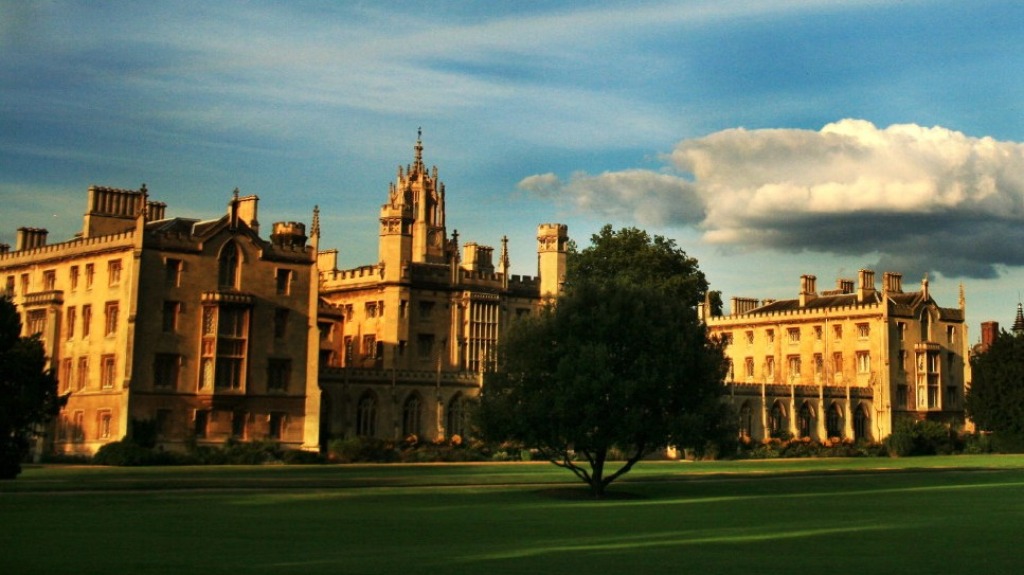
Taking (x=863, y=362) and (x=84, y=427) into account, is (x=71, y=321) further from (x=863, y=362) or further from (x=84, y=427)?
(x=863, y=362)

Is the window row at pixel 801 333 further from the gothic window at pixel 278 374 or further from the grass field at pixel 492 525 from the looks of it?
the grass field at pixel 492 525

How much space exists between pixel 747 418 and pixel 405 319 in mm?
26009

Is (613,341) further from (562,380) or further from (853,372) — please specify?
(853,372)

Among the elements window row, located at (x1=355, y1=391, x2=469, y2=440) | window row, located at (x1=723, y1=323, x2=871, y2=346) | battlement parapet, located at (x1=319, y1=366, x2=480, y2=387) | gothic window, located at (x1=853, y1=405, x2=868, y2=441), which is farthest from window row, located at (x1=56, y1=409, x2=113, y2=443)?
gothic window, located at (x1=853, y1=405, x2=868, y2=441)

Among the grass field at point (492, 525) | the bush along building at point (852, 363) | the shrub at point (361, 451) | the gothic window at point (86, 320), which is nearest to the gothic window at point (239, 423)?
the shrub at point (361, 451)

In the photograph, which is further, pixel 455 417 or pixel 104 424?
pixel 455 417

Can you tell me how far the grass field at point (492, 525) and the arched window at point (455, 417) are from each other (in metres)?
25.7

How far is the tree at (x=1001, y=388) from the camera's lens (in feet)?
290

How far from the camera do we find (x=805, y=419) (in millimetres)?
91812

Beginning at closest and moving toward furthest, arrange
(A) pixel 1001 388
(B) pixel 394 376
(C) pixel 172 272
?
(C) pixel 172 272 < (B) pixel 394 376 < (A) pixel 1001 388

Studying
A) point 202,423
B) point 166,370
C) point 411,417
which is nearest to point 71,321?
point 166,370

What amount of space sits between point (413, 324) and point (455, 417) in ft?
22.5

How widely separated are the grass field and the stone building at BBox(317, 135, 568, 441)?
79.0 ft

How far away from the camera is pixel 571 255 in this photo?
305ft
